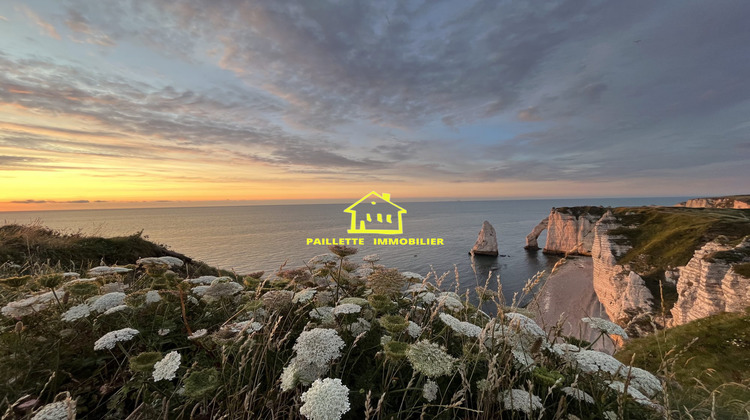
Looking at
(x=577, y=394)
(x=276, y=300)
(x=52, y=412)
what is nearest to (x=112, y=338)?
(x=52, y=412)

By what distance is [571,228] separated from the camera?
80.3 metres

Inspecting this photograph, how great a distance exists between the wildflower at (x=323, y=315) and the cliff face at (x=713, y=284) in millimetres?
30650

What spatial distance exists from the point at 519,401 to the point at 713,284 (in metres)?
33.7

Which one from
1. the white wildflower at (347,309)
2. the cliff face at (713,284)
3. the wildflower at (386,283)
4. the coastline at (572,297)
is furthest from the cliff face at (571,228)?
the white wildflower at (347,309)

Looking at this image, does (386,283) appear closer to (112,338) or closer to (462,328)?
(462,328)

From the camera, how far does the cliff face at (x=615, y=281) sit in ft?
109

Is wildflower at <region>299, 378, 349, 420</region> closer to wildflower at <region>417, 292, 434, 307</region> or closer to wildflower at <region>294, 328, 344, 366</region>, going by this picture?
wildflower at <region>294, 328, 344, 366</region>

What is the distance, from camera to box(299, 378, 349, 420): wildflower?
5.47 ft

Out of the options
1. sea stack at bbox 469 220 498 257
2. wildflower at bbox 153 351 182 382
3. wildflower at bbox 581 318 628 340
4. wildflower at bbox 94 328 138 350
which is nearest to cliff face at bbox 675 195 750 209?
sea stack at bbox 469 220 498 257

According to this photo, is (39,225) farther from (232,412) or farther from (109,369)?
(232,412)

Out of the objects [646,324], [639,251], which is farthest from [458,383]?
[639,251]

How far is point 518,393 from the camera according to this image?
2.38 m

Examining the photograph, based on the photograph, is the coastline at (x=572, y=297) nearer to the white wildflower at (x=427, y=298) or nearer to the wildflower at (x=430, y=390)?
the white wildflower at (x=427, y=298)

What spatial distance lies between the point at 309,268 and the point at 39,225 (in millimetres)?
23210
